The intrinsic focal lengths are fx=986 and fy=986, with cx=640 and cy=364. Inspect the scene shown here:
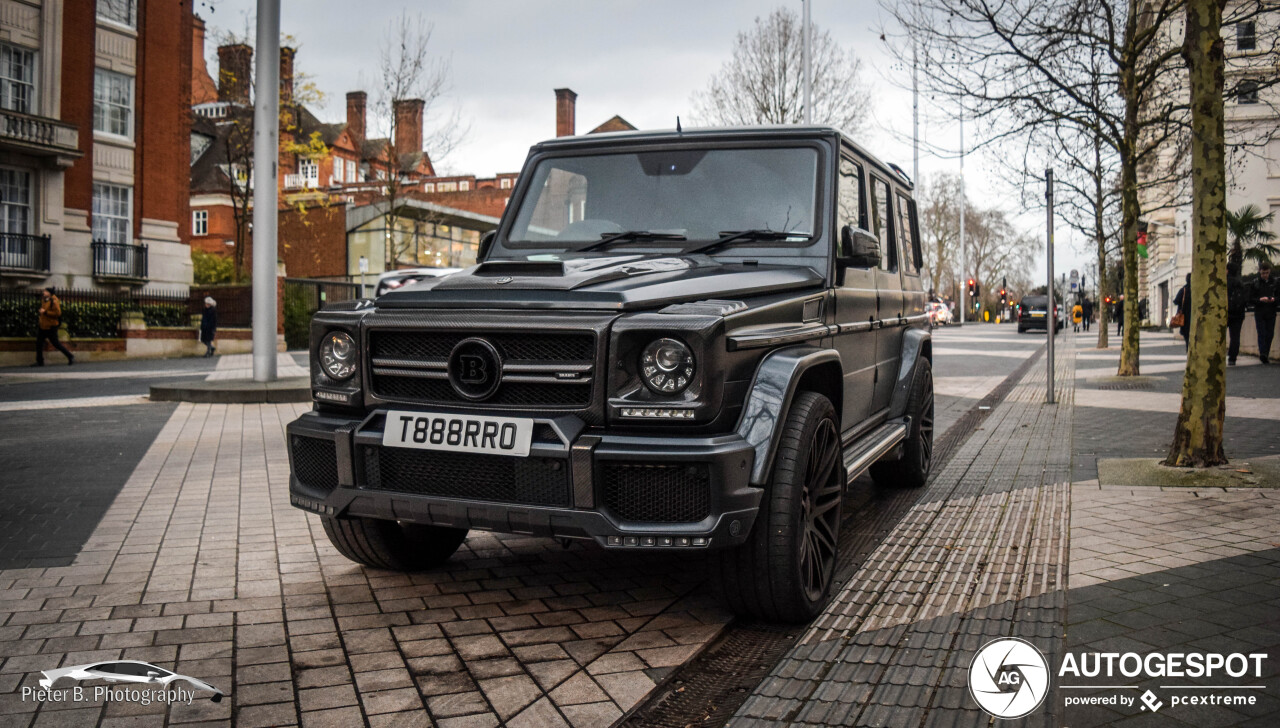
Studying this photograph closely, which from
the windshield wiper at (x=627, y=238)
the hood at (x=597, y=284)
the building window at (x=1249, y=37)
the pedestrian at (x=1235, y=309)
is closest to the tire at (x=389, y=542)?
the hood at (x=597, y=284)

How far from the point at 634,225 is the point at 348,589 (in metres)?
2.16

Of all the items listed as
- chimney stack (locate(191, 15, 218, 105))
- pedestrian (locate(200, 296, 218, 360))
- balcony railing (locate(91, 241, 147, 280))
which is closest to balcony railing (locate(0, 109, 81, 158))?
balcony railing (locate(91, 241, 147, 280))

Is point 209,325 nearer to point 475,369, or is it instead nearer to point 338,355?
point 338,355

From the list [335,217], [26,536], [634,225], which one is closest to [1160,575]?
[634,225]

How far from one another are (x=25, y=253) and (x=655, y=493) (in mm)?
29333

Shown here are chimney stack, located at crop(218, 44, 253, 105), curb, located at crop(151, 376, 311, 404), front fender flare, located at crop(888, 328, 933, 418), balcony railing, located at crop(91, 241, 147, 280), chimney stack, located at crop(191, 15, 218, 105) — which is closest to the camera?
front fender flare, located at crop(888, 328, 933, 418)

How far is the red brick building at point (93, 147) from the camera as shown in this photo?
26.9m

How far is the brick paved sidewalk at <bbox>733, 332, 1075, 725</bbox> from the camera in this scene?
10.3 ft

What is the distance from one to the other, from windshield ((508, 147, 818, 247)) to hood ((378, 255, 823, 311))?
1.32 ft

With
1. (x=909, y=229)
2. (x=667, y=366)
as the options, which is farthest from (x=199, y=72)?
(x=667, y=366)

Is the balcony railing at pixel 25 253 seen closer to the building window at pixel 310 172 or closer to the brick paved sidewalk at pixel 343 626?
the brick paved sidewalk at pixel 343 626

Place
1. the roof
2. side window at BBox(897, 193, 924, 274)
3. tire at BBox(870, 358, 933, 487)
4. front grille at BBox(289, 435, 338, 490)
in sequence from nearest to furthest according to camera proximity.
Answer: front grille at BBox(289, 435, 338, 490), the roof, tire at BBox(870, 358, 933, 487), side window at BBox(897, 193, 924, 274)

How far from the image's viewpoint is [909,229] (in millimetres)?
7152

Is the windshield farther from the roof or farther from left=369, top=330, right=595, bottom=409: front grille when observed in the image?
left=369, top=330, right=595, bottom=409: front grille
